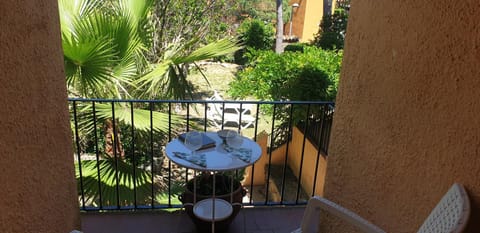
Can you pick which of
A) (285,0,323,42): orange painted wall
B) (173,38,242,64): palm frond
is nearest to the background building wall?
(285,0,323,42): orange painted wall

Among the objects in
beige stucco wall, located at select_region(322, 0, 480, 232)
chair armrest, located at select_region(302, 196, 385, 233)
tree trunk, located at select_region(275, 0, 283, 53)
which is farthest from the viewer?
tree trunk, located at select_region(275, 0, 283, 53)

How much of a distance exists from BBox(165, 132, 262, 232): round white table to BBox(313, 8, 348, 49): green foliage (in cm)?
943

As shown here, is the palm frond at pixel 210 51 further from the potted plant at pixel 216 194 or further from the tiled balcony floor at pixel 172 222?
the tiled balcony floor at pixel 172 222

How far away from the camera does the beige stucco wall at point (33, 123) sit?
4.23 feet

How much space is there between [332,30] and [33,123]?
36.6 feet

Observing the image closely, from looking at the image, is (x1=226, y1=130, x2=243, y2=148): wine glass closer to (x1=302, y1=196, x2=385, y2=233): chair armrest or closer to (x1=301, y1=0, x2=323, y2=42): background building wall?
(x1=302, y1=196, x2=385, y2=233): chair armrest

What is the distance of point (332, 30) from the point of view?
11.6 meters

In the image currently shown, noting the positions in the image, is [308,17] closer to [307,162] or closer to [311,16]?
[311,16]

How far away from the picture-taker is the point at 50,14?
5.43 ft

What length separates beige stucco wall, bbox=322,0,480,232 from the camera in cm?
111

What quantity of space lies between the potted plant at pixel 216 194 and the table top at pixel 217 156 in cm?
34

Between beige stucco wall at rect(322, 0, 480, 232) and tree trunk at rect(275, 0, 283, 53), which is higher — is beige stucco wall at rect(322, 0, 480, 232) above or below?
below

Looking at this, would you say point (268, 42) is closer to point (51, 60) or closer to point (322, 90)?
point (322, 90)

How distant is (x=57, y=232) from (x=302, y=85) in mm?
4337
